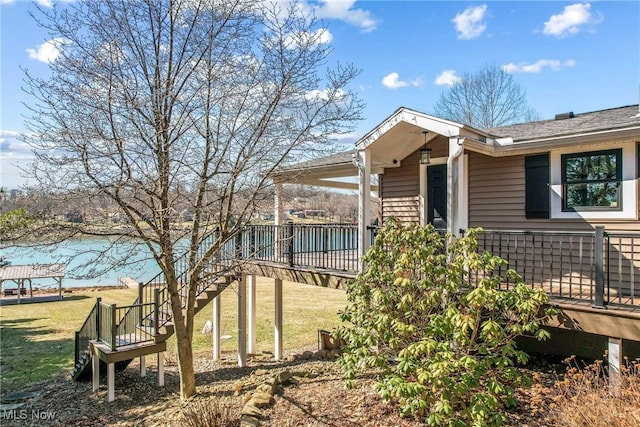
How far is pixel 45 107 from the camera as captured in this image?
6.23 metres

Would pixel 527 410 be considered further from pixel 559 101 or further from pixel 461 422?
pixel 559 101

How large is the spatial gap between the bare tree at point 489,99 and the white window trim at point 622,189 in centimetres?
1895

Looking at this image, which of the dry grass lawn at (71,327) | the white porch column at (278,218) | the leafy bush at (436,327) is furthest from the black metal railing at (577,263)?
the dry grass lawn at (71,327)

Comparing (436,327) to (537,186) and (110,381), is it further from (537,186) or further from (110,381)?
(110,381)

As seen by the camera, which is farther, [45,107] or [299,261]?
[299,261]

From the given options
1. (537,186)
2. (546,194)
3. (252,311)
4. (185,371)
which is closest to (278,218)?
(252,311)

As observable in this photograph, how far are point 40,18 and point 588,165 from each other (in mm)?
9817

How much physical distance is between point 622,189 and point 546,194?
1.15 meters

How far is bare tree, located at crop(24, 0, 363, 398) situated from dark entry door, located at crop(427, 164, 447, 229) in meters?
2.49

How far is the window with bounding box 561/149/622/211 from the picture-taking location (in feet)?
21.3

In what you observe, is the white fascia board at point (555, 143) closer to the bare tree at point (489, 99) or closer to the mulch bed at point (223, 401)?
the mulch bed at point (223, 401)

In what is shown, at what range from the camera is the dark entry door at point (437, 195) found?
879 centimetres

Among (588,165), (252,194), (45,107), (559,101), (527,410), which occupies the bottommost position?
(527,410)

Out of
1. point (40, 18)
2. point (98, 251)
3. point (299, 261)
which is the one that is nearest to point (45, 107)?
point (40, 18)
